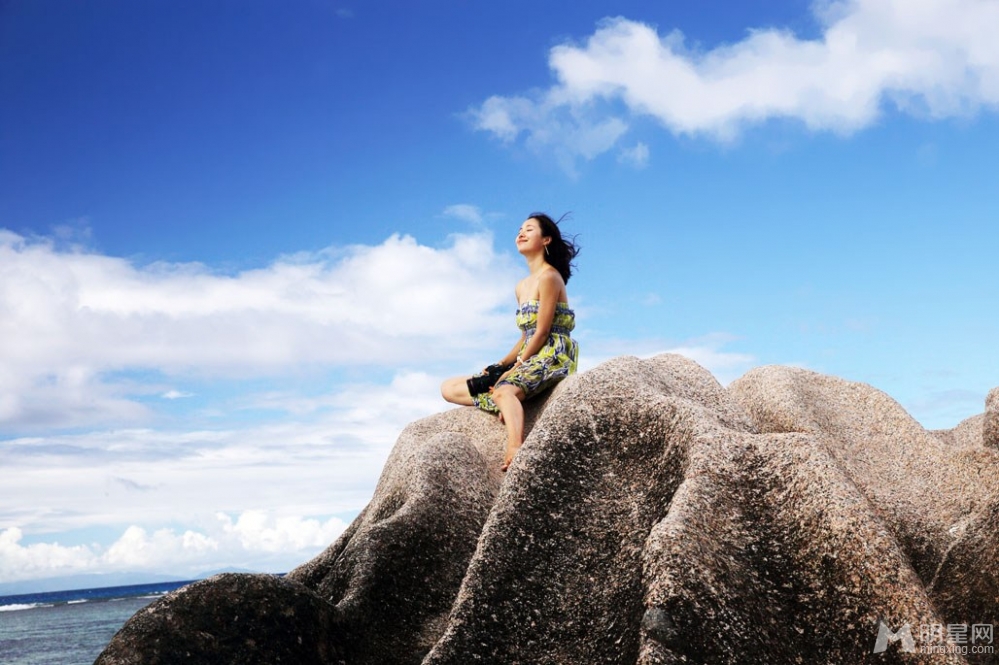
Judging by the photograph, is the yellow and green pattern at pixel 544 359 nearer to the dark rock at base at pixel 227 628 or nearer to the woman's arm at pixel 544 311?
the woman's arm at pixel 544 311

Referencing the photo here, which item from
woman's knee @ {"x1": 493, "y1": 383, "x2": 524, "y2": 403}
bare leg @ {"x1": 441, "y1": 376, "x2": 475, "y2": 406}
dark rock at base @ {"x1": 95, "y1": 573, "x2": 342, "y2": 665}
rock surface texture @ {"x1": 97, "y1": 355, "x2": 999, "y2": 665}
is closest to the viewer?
rock surface texture @ {"x1": 97, "y1": 355, "x2": 999, "y2": 665}

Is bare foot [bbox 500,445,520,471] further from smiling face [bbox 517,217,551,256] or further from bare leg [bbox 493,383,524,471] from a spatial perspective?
smiling face [bbox 517,217,551,256]

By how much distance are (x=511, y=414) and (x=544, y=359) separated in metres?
0.99

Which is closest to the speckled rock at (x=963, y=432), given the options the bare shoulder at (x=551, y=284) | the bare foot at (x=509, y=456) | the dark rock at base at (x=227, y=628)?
the bare shoulder at (x=551, y=284)

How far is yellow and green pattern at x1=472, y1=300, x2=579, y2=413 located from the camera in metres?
11.8

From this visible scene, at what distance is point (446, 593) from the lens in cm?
947

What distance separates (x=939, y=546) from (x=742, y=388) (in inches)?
130

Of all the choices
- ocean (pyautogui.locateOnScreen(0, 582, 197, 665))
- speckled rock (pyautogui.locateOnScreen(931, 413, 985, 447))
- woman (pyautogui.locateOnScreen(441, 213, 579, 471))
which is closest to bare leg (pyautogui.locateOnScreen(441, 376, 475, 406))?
woman (pyautogui.locateOnScreen(441, 213, 579, 471))

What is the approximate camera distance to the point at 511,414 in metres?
11.4

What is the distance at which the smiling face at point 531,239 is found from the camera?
1259 centimetres

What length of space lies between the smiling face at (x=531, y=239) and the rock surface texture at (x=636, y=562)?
285 centimetres

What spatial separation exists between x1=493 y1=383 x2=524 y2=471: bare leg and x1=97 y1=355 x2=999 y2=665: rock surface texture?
0.34 meters

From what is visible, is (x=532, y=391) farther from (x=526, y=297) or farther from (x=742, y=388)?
(x=742, y=388)

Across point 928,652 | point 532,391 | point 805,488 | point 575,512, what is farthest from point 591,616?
point 532,391
